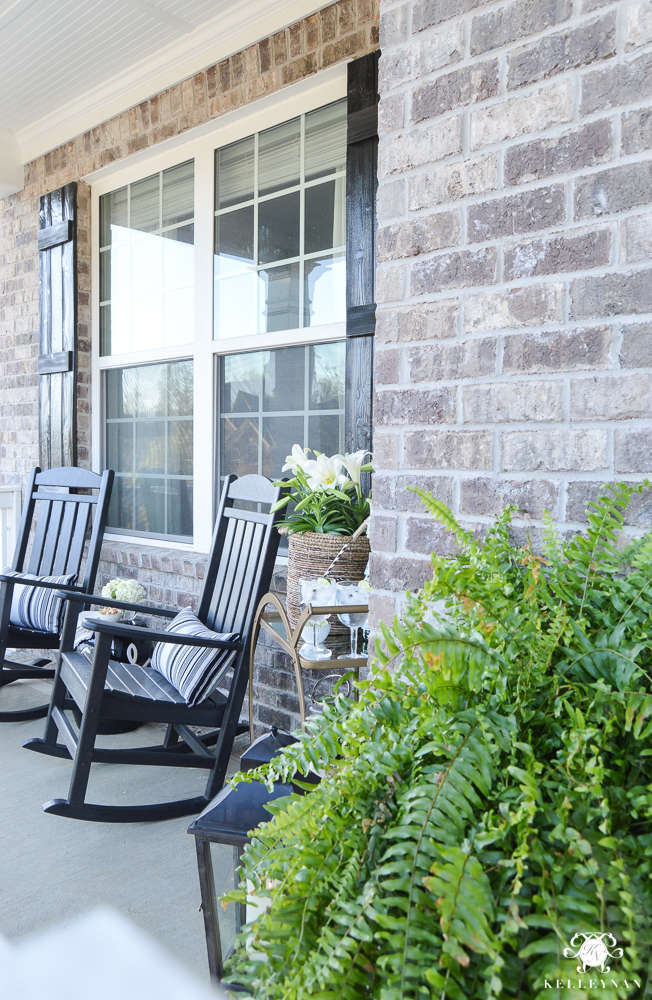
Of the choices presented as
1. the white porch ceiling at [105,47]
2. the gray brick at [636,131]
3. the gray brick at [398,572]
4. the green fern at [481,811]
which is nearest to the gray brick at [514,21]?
the gray brick at [636,131]

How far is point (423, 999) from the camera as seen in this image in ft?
2.00

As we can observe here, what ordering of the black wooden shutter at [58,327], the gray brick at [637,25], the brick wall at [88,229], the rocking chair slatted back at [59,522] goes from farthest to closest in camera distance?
the black wooden shutter at [58,327] → the rocking chair slatted back at [59,522] → the brick wall at [88,229] → the gray brick at [637,25]

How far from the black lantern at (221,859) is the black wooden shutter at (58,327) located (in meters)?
2.97

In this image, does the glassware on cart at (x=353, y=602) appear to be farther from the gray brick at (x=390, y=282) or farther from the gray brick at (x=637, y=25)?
the gray brick at (x=637, y=25)

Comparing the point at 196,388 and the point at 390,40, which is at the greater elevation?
the point at 390,40

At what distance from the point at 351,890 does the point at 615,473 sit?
78 cm

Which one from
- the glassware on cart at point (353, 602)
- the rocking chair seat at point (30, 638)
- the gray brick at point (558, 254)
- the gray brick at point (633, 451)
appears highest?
the gray brick at point (558, 254)

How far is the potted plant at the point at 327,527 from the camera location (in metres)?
1.97

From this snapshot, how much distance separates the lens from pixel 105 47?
10.5ft

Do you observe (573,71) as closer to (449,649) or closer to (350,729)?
(449,649)

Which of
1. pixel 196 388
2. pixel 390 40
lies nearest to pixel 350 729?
pixel 390 40

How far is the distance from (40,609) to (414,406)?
2.32 m

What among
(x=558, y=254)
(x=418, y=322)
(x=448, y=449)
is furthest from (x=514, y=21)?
(x=448, y=449)

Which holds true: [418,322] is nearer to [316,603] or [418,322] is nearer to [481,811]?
[316,603]
